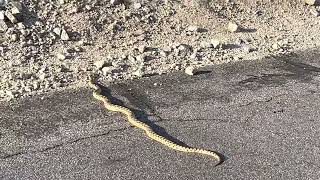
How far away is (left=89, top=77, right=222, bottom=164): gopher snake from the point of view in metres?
6.11

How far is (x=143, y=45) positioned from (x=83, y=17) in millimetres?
1097

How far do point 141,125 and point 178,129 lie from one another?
16.4 inches

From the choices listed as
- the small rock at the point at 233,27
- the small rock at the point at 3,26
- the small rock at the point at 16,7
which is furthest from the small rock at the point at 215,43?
the small rock at the point at 3,26

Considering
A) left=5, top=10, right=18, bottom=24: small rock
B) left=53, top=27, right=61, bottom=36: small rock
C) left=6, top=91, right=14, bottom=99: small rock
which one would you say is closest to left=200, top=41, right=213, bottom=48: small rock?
left=53, top=27, right=61, bottom=36: small rock

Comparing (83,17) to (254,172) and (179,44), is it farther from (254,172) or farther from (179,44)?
(254,172)

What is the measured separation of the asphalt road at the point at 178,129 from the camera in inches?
230

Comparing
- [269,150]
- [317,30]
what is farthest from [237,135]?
[317,30]

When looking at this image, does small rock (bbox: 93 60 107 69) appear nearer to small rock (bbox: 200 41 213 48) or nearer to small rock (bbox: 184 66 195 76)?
small rock (bbox: 184 66 195 76)

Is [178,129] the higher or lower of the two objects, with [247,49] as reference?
lower

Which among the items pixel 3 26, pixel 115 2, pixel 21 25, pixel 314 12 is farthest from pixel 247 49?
pixel 3 26

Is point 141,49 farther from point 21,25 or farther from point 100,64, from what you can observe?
point 21,25

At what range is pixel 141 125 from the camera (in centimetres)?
660

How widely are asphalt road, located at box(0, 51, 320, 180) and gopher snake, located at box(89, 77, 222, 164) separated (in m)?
0.07

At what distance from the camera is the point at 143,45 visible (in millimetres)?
8836
